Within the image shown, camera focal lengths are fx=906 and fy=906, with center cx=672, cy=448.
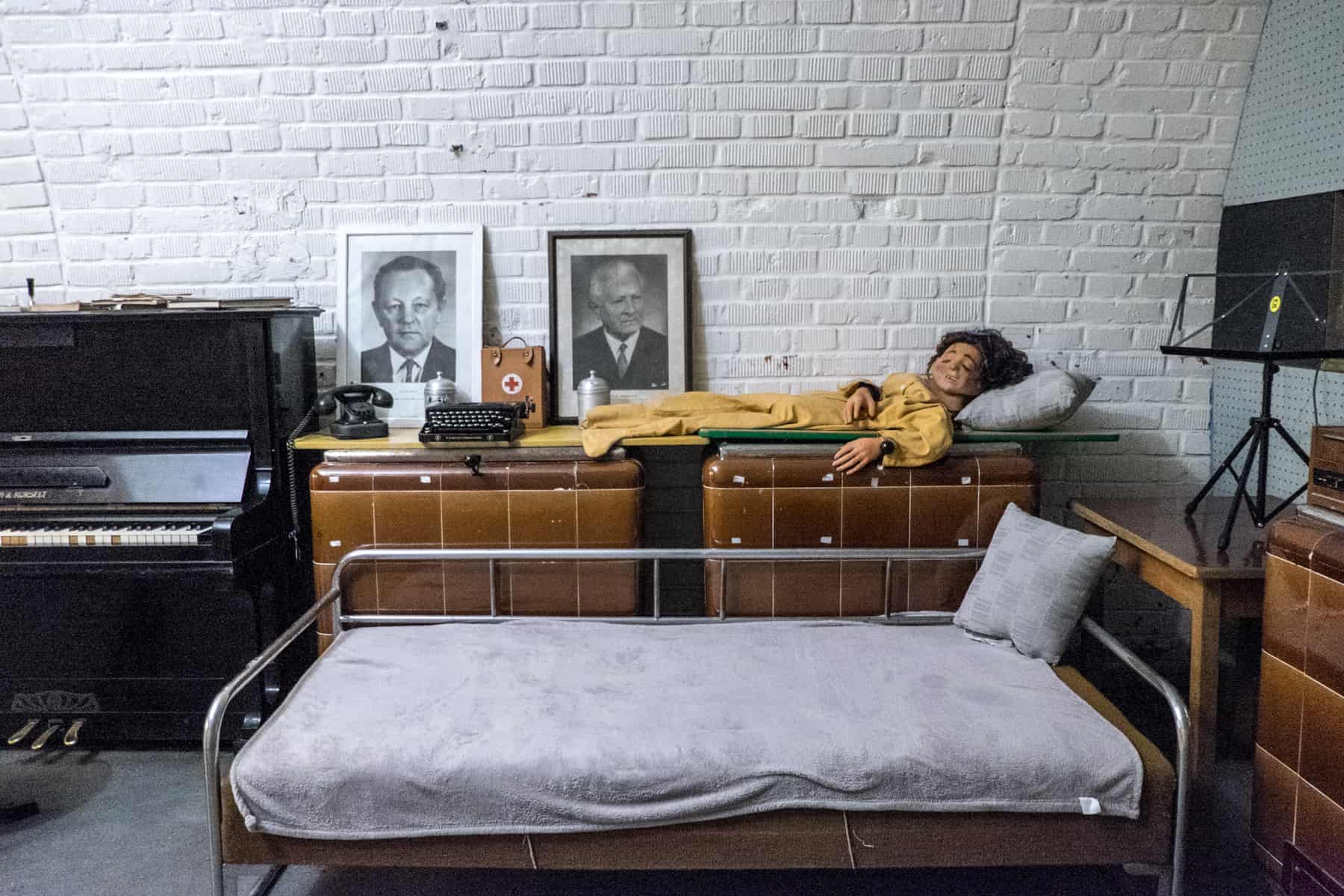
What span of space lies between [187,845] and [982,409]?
8.60ft

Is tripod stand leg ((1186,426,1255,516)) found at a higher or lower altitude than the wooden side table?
higher

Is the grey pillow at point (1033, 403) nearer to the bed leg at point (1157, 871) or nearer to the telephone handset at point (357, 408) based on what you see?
the bed leg at point (1157, 871)

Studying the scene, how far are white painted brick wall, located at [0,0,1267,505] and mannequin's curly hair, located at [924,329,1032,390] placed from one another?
0.28m

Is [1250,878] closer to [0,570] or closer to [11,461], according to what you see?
[0,570]

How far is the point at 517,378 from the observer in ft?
10.2

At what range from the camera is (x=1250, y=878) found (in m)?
2.28

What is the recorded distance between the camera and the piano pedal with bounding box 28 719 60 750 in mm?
2850

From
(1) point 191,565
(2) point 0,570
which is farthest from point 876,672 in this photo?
(2) point 0,570

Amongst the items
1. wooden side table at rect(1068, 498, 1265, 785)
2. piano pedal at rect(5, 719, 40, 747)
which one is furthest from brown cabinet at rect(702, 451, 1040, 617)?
piano pedal at rect(5, 719, 40, 747)

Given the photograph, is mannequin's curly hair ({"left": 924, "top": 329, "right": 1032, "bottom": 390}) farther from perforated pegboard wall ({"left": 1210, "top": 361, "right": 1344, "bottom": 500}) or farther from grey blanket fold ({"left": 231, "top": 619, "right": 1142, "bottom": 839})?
grey blanket fold ({"left": 231, "top": 619, "right": 1142, "bottom": 839})

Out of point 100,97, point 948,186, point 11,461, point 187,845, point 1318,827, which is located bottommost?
point 187,845

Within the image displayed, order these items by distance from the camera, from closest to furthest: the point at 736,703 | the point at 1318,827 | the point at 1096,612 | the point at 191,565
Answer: the point at 1318,827, the point at 736,703, the point at 191,565, the point at 1096,612

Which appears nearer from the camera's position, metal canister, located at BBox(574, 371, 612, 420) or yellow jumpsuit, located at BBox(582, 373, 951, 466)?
yellow jumpsuit, located at BBox(582, 373, 951, 466)

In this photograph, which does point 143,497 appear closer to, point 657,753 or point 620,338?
point 620,338
